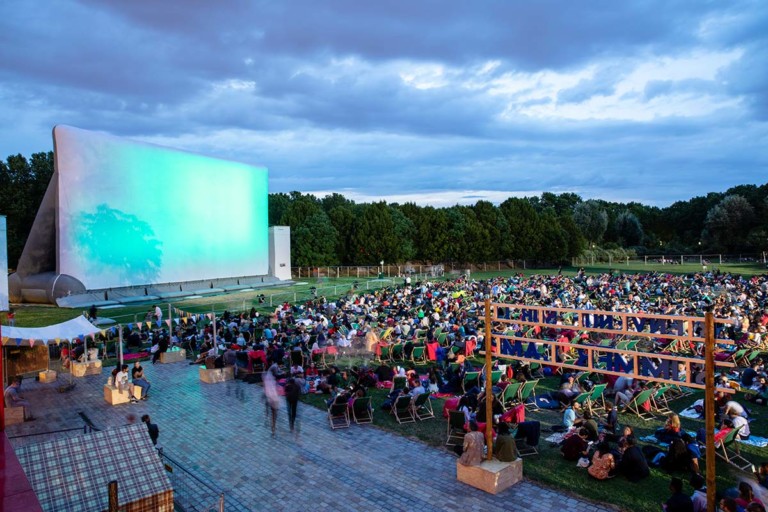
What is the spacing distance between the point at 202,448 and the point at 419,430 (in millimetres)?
4282

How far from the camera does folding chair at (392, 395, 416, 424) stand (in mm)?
11125

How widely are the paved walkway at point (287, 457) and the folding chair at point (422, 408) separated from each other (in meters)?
1.05

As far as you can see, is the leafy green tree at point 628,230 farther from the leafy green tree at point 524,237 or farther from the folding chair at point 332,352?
the folding chair at point 332,352

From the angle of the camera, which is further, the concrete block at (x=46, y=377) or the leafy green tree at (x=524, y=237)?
the leafy green tree at (x=524, y=237)

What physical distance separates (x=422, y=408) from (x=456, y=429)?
6.47ft

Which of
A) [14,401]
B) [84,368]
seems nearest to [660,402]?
[14,401]

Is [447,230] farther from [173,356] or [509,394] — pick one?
[509,394]

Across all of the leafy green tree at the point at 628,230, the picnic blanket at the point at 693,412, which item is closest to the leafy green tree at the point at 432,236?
the leafy green tree at the point at 628,230

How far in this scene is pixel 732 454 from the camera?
8969 mm

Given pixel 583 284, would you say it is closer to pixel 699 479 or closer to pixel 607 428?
pixel 607 428

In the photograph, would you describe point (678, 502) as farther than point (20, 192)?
No

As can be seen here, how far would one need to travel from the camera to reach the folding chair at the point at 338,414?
36.3ft

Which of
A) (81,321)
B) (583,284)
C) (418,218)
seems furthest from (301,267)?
(81,321)

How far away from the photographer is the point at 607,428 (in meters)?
9.70
